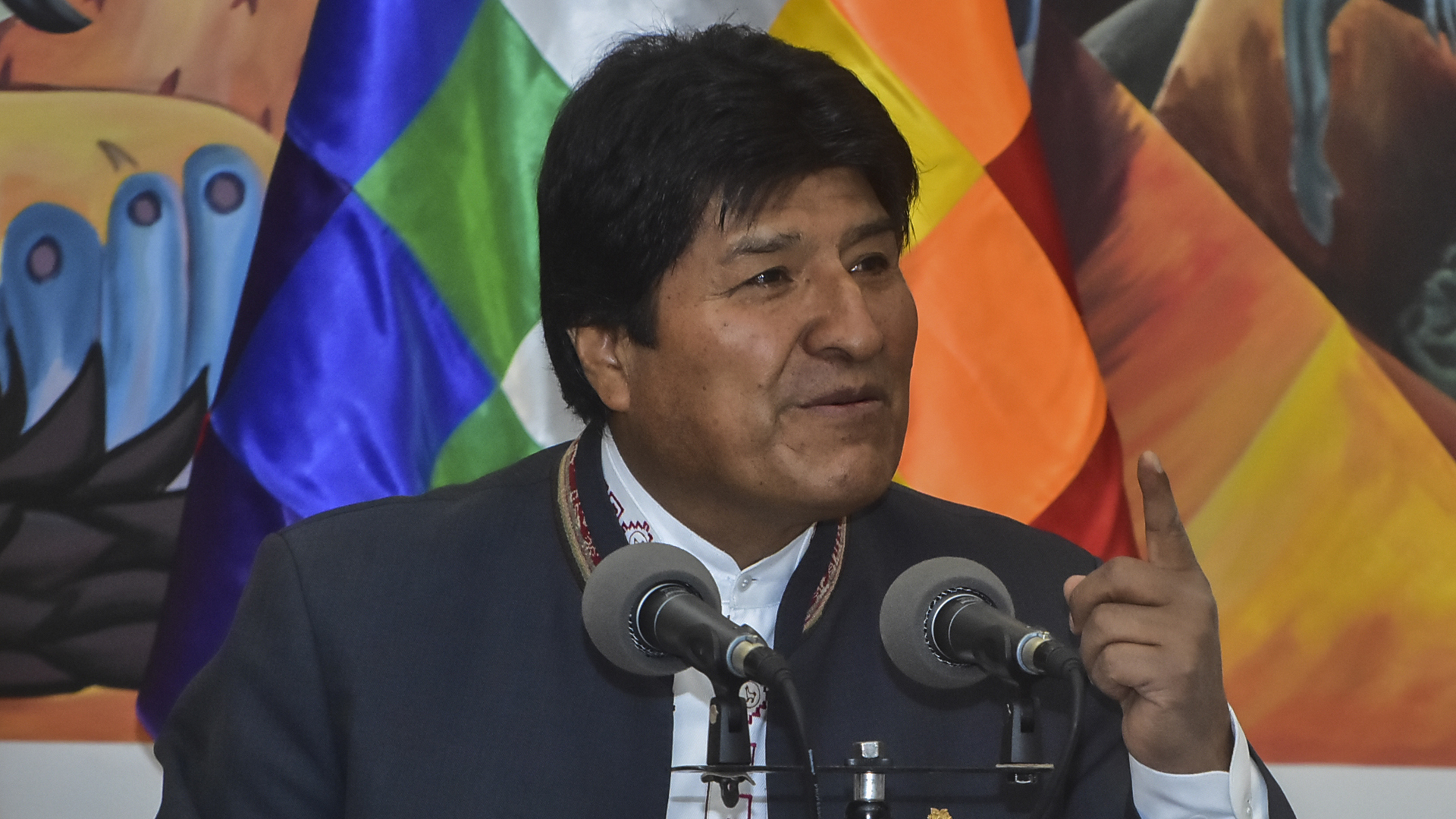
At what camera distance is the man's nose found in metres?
1.46

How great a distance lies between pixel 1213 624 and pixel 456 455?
3.65 feet

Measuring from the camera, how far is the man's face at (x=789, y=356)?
1467 millimetres

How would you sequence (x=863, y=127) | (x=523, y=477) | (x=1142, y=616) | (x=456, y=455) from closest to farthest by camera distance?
(x=1142, y=616)
(x=863, y=127)
(x=523, y=477)
(x=456, y=455)

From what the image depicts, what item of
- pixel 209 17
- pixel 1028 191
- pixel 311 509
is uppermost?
pixel 209 17

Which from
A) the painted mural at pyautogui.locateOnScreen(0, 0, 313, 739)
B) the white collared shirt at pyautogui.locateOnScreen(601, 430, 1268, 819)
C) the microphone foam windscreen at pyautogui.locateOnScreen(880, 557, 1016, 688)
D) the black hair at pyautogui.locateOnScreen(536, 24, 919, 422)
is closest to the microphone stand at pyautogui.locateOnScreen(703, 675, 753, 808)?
the microphone foam windscreen at pyautogui.locateOnScreen(880, 557, 1016, 688)

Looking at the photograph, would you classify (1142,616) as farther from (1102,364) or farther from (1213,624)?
(1102,364)

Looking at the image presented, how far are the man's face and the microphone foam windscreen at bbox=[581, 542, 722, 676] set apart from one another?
1.34 feet

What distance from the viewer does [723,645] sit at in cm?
97

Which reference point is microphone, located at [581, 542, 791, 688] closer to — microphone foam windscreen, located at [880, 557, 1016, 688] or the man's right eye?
microphone foam windscreen, located at [880, 557, 1016, 688]

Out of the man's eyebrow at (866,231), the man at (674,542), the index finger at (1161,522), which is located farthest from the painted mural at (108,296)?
the index finger at (1161,522)

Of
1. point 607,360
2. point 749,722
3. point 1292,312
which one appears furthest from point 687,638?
point 1292,312

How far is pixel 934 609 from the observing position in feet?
3.66

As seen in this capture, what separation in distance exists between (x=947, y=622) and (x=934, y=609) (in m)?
0.02

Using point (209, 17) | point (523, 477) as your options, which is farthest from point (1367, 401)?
point (209, 17)
